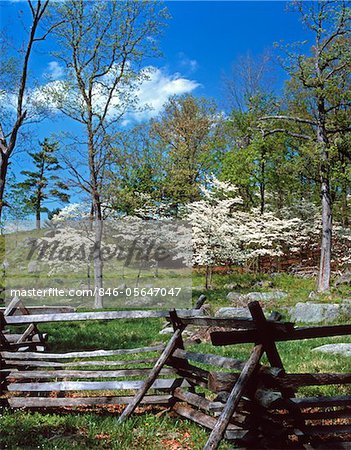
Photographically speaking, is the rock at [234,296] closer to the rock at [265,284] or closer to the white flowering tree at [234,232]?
the rock at [265,284]

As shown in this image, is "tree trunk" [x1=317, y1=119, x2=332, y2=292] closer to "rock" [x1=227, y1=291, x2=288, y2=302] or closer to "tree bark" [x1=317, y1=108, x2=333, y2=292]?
"tree bark" [x1=317, y1=108, x2=333, y2=292]

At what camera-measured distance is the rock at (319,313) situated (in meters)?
15.3

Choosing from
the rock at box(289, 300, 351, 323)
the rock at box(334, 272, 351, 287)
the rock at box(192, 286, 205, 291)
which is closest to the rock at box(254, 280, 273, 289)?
the rock at box(192, 286, 205, 291)

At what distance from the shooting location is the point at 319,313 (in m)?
15.5

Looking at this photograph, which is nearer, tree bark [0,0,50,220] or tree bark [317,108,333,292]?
tree bark [0,0,50,220]

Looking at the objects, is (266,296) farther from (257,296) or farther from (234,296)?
(234,296)

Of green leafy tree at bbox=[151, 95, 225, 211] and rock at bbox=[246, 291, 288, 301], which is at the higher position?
green leafy tree at bbox=[151, 95, 225, 211]

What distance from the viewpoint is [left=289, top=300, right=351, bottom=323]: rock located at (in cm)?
1530

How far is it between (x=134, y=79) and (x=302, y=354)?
17437mm

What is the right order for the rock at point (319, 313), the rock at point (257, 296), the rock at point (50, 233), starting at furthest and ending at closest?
1. the rock at point (50, 233)
2. the rock at point (257, 296)
3. the rock at point (319, 313)

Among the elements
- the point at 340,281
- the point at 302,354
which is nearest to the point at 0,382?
the point at 302,354

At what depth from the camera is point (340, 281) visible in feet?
77.5

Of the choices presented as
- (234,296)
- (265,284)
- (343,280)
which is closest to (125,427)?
(234,296)

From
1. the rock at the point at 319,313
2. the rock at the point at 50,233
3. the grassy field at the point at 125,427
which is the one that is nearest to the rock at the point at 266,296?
the rock at the point at 319,313
